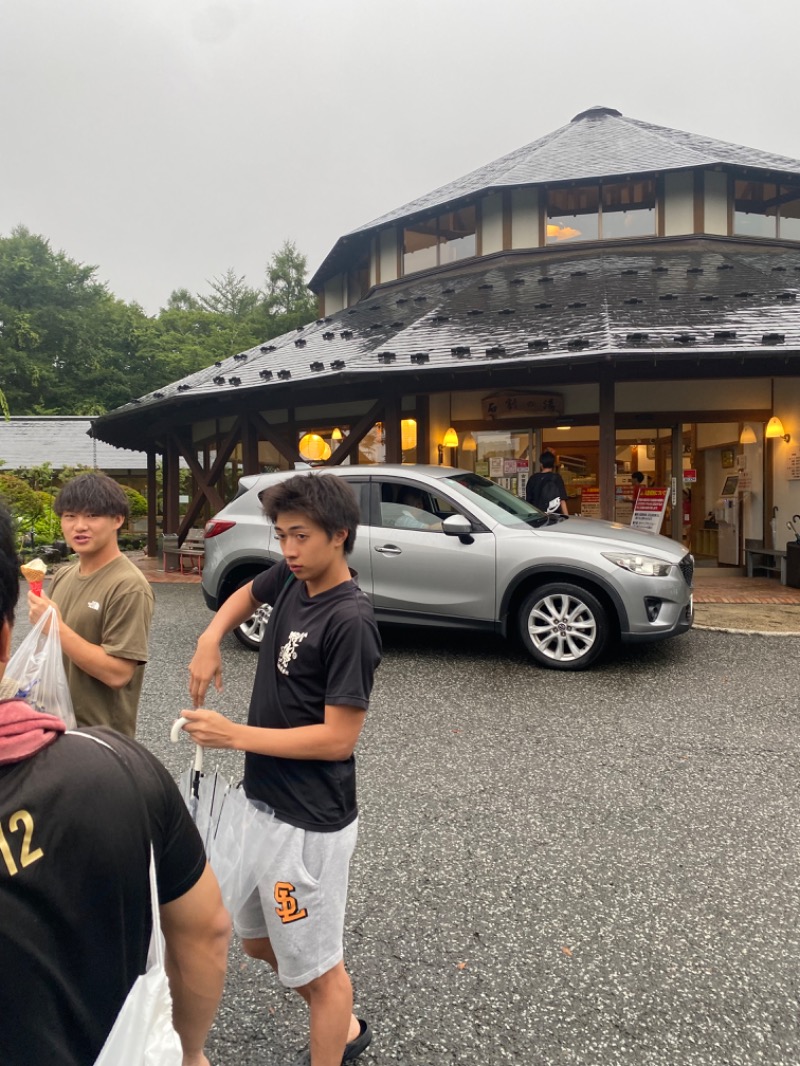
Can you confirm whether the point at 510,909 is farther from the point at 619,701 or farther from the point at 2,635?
the point at 619,701

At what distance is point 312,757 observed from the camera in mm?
1626

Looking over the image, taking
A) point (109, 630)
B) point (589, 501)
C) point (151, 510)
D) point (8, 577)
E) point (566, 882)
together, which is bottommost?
point (566, 882)

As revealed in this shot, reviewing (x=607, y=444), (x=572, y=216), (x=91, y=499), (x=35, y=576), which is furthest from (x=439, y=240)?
(x=35, y=576)

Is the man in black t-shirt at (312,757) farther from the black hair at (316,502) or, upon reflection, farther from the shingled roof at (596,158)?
the shingled roof at (596,158)

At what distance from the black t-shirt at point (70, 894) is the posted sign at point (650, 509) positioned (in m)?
11.1

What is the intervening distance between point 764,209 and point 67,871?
16.6 metres

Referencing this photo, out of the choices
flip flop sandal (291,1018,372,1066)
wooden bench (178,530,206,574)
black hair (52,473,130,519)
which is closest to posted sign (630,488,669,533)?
wooden bench (178,530,206,574)

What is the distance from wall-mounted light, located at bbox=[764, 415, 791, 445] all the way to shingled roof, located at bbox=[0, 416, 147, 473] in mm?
23606

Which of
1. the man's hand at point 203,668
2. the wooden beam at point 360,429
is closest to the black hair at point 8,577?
the man's hand at point 203,668

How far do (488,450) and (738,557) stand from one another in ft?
15.5

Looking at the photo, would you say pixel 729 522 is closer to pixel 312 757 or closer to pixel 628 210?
pixel 628 210

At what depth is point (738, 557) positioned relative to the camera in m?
11.9

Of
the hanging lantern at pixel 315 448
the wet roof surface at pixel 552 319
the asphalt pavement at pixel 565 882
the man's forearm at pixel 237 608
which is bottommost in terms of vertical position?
the asphalt pavement at pixel 565 882

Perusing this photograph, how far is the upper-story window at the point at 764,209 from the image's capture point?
13.7 meters
